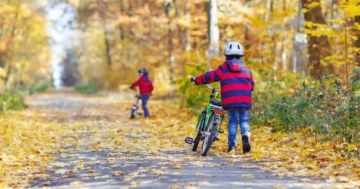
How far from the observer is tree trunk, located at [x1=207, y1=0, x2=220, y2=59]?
62.8ft

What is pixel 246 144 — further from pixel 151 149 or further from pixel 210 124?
pixel 151 149

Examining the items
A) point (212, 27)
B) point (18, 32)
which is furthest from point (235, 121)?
point (18, 32)

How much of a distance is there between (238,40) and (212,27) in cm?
251

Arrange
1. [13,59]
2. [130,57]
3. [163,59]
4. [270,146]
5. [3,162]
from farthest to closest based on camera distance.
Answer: [130,57]
[13,59]
[163,59]
[270,146]
[3,162]

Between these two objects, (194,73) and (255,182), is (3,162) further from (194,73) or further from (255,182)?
(194,73)

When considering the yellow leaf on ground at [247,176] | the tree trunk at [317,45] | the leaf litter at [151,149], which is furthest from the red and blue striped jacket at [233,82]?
the tree trunk at [317,45]

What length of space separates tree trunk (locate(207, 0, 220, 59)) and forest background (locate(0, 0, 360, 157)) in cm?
4

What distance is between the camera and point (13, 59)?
3338 cm

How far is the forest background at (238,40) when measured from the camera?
9578 mm

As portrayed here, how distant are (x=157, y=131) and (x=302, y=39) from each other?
6582 mm

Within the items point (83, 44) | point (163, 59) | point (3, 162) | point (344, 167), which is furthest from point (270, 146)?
point (83, 44)

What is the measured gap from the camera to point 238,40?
2152 cm

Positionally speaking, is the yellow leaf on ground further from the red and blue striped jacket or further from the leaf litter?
the red and blue striped jacket

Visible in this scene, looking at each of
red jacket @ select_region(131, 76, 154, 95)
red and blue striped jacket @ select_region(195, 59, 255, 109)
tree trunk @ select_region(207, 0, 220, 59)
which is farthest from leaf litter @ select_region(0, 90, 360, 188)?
tree trunk @ select_region(207, 0, 220, 59)
